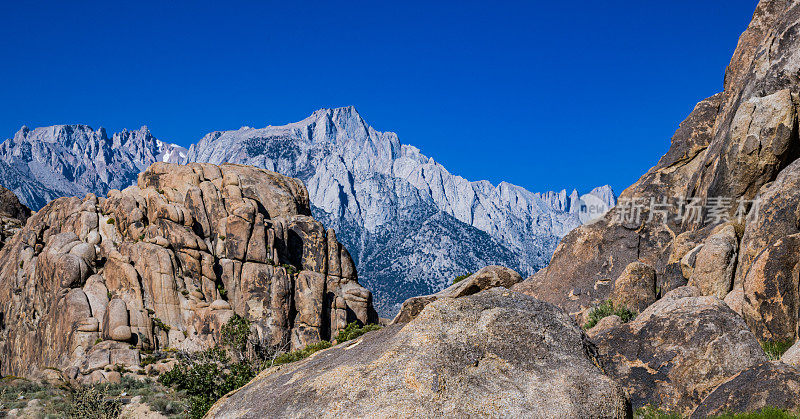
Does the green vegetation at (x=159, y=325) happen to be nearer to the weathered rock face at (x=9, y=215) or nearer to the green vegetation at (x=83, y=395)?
the green vegetation at (x=83, y=395)

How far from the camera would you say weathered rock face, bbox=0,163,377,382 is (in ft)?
185

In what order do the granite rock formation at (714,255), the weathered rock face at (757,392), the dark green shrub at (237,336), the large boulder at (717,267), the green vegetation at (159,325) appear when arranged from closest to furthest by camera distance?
the weathered rock face at (757,392) → the granite rock formation at (714,255) → the large boulder at (717,267) → the dark green shrub at (237,336) → the green vegetation at (159,325)

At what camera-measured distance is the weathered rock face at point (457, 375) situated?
10.7 meters

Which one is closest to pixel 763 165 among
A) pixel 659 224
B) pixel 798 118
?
pixel 798 118

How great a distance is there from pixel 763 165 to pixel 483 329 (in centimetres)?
2363

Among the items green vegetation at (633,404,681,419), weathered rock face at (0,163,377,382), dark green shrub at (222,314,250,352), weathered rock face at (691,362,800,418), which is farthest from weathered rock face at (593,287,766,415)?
weathered rock face at (0,163,377,382)

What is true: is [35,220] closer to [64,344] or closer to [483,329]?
[64,344]

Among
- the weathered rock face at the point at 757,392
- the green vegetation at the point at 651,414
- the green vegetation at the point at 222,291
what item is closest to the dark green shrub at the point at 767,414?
the weathered rock face at the point at 757,392

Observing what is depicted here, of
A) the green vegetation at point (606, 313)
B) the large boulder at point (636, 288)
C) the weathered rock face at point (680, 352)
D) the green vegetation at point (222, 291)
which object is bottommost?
the weathered rock face at point (680, 352)

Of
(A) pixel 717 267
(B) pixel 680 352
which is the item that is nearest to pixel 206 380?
(B) pixel 680 352

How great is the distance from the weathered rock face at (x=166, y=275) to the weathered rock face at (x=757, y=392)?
1822 inches

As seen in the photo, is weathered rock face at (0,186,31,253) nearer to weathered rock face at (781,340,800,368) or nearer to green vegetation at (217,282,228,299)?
green vegetation at (217,282,228,299)

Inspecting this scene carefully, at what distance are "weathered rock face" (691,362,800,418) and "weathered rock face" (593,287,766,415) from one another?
171 centimetres

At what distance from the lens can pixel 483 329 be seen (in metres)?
12.4
